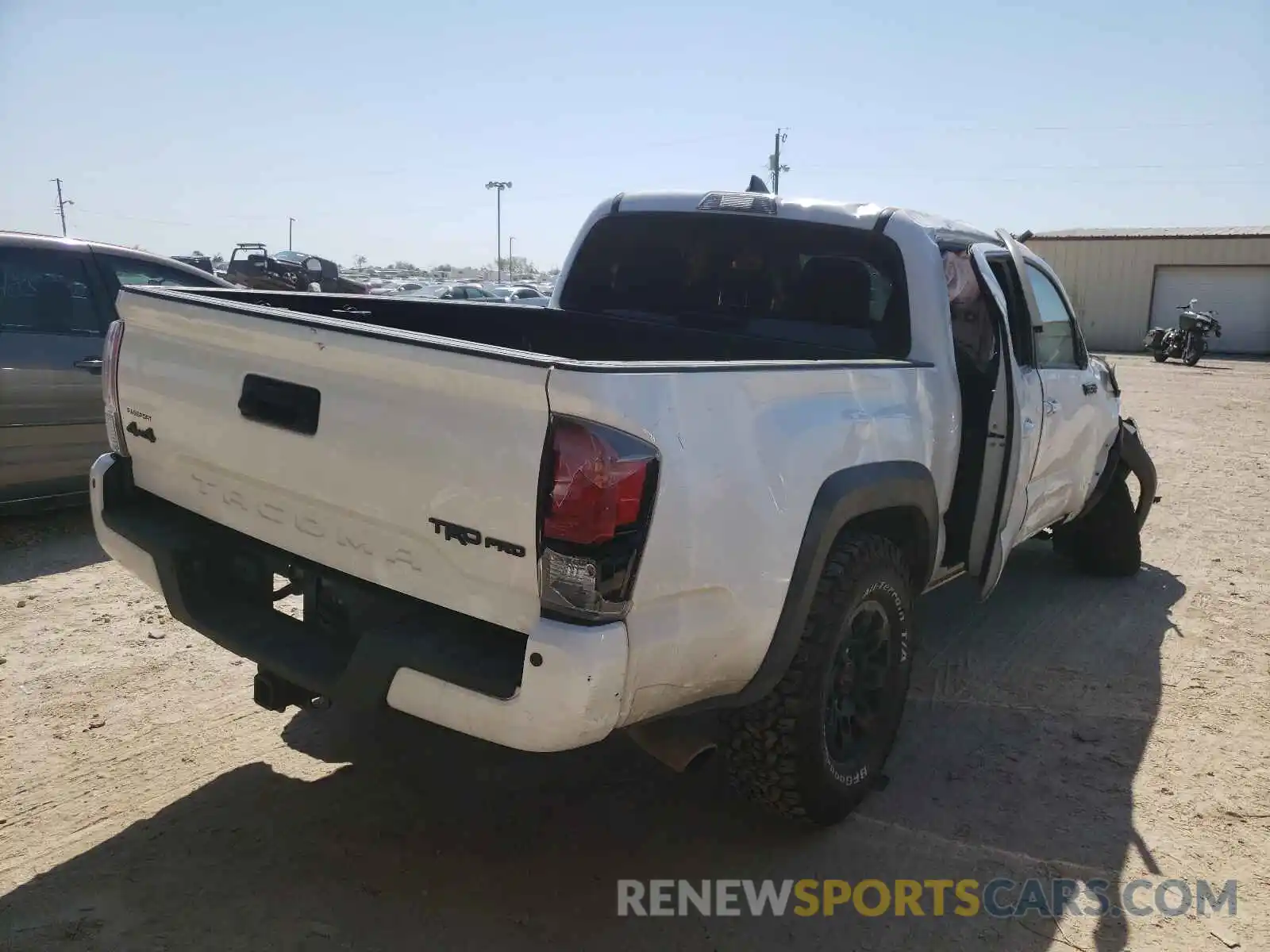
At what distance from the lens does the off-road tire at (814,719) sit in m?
2.83

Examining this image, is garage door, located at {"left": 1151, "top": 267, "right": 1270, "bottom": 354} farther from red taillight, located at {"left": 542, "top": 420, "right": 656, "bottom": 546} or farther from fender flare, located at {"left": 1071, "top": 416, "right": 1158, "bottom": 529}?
red taillight, located at {"left": 542, "top": 420, "right": 656, "bottom": 546}

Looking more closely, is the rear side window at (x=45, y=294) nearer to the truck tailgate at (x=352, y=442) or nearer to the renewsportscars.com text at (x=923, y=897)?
the truck tailgate at (x=352, y=442)

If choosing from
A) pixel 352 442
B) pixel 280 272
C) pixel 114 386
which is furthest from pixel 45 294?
pixel 280 272

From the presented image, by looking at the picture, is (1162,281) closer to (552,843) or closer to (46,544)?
(46,544)

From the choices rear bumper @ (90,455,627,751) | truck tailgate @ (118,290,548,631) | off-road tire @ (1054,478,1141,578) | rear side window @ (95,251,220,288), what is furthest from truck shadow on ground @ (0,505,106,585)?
off-road tire @ (1054,478,1141,578)

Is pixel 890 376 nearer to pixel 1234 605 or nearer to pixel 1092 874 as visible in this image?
pixel 1092 874

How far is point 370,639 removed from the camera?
2.40 m

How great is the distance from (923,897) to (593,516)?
1679 mm

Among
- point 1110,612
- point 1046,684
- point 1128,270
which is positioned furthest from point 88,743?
point 1128,270

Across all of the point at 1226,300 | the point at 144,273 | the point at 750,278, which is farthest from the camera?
the point at 1226,300

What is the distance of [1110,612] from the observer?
5547mm

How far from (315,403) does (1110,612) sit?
15.5 feet

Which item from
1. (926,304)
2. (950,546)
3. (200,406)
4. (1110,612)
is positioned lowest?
(1110,612)

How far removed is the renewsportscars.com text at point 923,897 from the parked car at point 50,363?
438 cm
